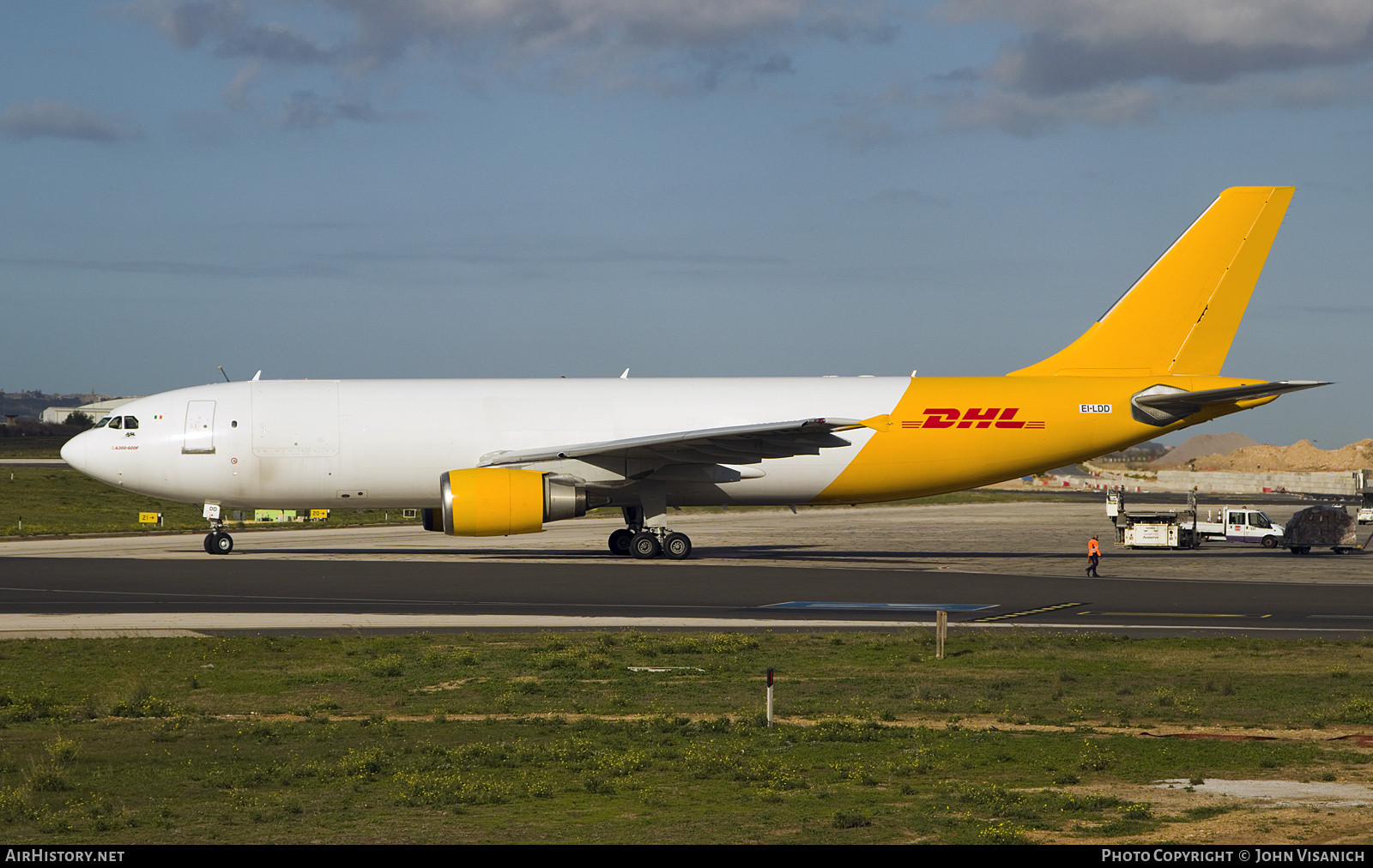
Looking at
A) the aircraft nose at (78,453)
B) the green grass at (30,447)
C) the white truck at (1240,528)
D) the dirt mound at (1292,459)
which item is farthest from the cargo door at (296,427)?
the dirt mound at (1292,459)

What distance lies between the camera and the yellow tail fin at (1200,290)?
35.7m

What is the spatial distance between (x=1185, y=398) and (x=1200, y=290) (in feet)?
12.4

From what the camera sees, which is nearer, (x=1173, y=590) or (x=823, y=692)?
(x=823, y=692)

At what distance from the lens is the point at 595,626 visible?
2114cm

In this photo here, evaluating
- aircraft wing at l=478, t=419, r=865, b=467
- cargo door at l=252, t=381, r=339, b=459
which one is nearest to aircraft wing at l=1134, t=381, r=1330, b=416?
aircraft wing at l=478, t=419, r=865, b=467

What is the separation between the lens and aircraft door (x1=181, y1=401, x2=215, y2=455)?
3459cm

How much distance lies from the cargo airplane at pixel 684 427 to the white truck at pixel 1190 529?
9063mm

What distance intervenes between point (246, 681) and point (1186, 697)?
11.7 meters

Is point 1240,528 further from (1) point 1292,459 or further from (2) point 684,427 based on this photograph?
(1) point 1292,459

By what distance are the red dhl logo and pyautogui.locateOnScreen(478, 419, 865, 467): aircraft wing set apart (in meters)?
1.95

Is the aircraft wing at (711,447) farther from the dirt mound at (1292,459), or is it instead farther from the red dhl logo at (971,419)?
the dirt mound at (1292,459)

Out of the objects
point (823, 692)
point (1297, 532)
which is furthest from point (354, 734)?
point (1297, 532)

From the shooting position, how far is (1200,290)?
35.7 meters
